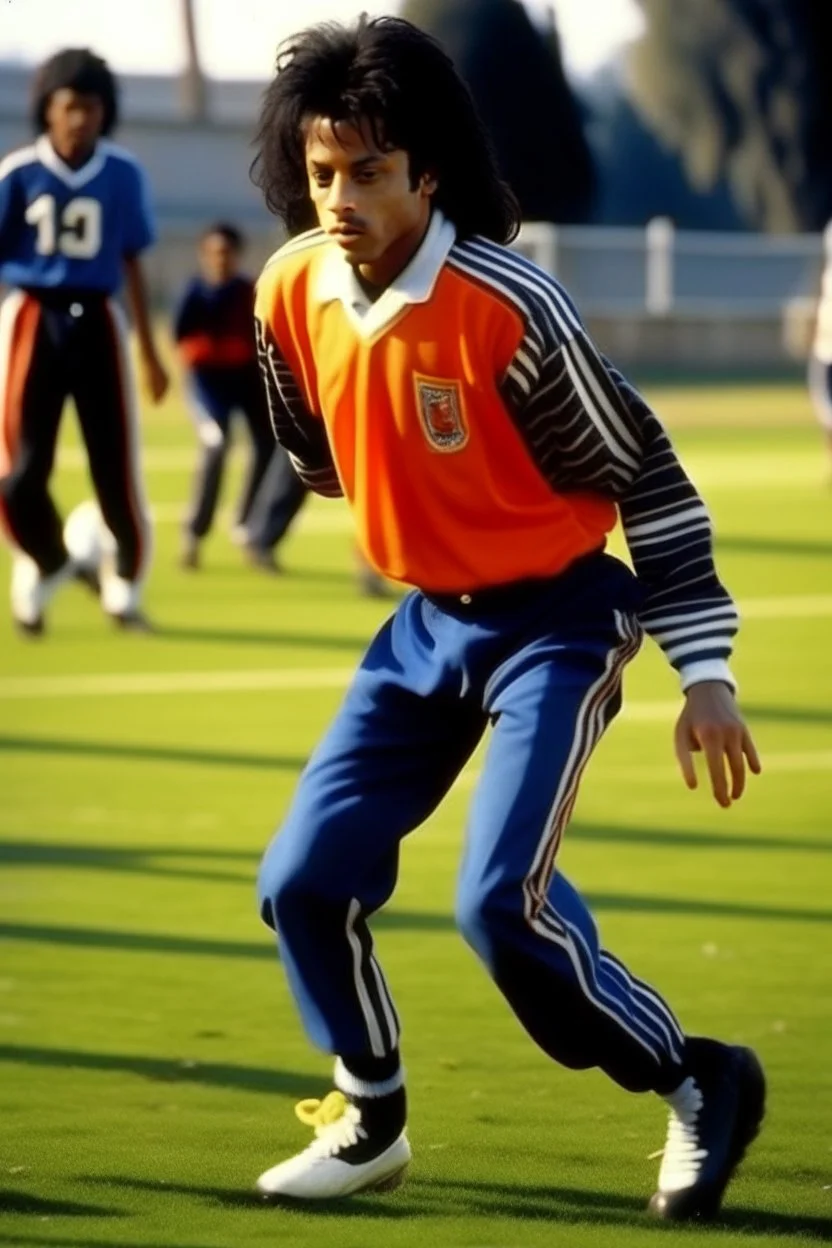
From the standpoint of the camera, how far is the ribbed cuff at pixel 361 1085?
17.1ft

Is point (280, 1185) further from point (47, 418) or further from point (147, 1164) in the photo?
point (47, 418)

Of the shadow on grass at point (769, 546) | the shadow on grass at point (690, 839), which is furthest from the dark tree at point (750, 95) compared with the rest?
the shadow on grass at point (690, 839)

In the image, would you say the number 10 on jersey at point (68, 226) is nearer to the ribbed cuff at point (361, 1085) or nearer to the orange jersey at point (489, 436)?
the orange jersey at point (489, 436)

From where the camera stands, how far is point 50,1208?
5.08m

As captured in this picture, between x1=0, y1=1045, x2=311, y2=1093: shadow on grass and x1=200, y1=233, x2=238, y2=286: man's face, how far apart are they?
1139 cm

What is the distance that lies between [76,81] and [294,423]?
7.06 m

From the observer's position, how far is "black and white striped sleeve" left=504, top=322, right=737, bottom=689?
4906mm

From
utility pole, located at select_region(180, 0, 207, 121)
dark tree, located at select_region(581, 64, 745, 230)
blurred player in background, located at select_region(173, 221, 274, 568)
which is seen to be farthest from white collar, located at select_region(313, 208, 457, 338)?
dark tree, located at select_region(581, 64, 745, 230)

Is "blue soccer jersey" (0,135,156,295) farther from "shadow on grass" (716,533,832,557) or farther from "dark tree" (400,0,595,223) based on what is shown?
"dark tree" (400,0,595,223)

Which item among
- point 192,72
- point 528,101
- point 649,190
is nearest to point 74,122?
point 528,101

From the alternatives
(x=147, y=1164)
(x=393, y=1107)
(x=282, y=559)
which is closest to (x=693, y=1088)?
(x=393, y=1107)

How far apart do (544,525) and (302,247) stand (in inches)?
25.4

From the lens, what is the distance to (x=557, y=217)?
48.7 metres

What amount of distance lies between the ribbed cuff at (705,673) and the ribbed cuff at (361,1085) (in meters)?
0.88
